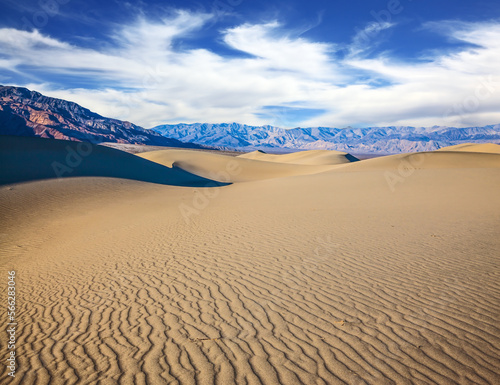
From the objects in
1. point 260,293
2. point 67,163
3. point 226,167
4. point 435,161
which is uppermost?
point 67,163

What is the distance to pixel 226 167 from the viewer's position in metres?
47.5

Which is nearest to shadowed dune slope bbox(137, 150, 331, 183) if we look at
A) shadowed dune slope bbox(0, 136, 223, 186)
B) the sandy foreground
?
shadowed dune slope bbox(0, 136, 223, 186)

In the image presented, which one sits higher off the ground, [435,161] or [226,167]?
[435,161]

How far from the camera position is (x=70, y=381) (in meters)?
3.44

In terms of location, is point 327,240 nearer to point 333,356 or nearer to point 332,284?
point 332,284

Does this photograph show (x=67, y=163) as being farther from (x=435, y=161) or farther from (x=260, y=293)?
(x=435, y=161)

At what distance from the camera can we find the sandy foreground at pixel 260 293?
360 cm

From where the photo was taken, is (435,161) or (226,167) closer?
(435,161)

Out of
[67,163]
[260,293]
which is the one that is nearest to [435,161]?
[260,293]

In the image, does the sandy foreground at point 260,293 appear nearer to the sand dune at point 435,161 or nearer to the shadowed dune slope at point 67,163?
the shadowed dune slope at point 67,163

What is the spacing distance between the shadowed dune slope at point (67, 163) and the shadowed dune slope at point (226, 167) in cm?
935

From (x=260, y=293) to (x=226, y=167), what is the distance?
42.5 m

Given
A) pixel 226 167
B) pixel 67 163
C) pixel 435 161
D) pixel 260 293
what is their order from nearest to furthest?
pixel 260 293
pixel 67 163
pixel 435 161
pixel 226 167

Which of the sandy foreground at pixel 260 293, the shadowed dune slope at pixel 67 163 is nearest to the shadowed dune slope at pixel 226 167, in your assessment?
the shadowed dune slope at pixel 67 163
